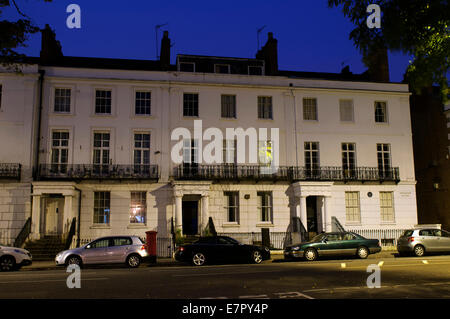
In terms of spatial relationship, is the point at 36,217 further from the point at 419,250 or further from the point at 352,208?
the point at 419,250

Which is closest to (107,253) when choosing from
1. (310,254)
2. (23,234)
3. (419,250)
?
(23,234)

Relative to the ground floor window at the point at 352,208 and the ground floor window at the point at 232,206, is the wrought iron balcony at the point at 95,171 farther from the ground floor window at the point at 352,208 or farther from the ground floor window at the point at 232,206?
the ground floor window at the point at 352,208

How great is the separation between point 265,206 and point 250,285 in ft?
54.6

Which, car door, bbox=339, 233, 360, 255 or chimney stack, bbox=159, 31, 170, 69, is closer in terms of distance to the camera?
car door, bbox=339, 233, 360, 255

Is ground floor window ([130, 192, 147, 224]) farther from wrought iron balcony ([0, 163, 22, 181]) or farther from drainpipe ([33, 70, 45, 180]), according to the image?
wrought iron balcony ([0, 163, 22, 181])

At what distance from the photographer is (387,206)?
29594 millimetres

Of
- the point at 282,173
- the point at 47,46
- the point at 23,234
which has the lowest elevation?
the point at 23,234

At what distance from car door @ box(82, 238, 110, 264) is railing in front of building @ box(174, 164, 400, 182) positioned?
8.52 metres

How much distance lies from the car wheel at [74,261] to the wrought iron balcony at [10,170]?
29.0ft

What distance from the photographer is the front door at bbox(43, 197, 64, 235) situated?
84.9ft

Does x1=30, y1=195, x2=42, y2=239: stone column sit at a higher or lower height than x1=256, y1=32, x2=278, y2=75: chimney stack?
lower

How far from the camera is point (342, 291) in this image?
34.0 feet

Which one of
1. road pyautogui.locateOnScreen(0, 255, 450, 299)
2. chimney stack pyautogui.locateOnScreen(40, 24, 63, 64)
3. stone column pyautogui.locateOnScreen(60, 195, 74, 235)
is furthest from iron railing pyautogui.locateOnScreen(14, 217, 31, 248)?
chimney stack pyautogui.locateOnScreen(40, 24, 63, 64)

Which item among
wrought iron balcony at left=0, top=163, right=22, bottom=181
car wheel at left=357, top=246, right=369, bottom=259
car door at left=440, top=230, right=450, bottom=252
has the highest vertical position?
wrought iron balcony at left=0, top=163, right=22, bottom=181
